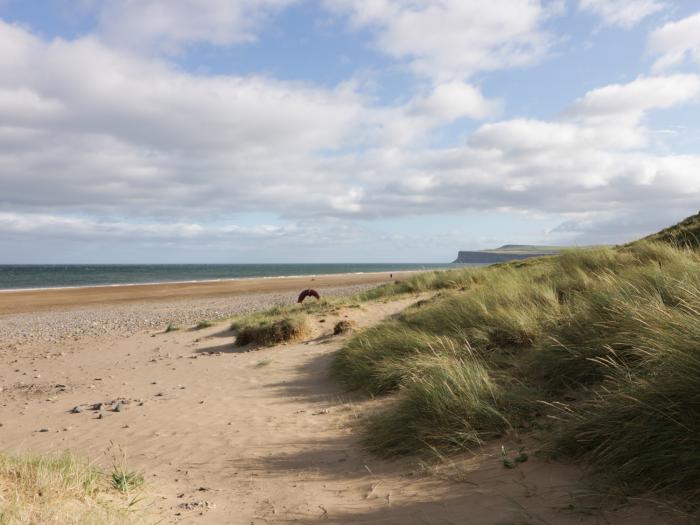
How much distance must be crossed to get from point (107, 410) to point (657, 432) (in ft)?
25.0

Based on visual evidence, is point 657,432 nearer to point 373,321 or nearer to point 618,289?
point 618,289

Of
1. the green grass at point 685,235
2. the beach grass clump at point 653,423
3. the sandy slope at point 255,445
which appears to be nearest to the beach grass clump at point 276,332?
the sandy slope at point 255,445

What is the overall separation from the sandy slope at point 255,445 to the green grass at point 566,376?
31cm

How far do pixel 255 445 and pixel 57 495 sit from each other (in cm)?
254

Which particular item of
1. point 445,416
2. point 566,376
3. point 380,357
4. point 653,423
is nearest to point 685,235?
point 380,357

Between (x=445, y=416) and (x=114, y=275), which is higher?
(x=114, y=275)

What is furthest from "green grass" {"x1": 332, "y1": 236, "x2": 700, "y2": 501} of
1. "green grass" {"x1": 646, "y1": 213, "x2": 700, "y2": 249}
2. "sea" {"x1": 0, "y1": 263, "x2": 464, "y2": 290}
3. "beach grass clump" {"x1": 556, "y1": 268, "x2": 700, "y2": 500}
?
"sea" {"x1": 0, "y1": 263, "x2": 464, "y2": 290}


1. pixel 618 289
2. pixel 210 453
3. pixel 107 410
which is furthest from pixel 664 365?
pixel 107 410

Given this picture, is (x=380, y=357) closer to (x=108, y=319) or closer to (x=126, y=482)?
(x=126, y=482)

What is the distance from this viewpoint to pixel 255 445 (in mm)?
5855

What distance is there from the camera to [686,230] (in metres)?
16.6

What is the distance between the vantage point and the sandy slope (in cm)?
366

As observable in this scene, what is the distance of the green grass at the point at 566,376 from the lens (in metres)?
3.37

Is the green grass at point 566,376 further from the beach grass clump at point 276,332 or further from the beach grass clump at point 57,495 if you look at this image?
the beach grass clump at point 276,332
